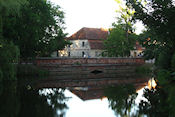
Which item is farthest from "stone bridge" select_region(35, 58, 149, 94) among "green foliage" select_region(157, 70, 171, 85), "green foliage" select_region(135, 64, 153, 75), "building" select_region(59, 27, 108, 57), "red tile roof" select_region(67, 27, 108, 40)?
"red tile roof" select_region(67, 27, 108, 40)

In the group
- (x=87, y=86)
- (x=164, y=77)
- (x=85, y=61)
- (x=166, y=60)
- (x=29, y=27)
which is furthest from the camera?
(x=85, y=61)

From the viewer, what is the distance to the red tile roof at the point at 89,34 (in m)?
56.1

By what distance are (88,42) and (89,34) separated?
266 cm

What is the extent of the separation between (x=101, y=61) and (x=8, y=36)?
667 inches

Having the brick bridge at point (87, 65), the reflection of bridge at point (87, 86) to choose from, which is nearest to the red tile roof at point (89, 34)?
the brick bridge at point (87, 65)

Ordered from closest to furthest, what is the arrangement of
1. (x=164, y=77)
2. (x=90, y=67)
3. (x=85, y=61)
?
(x=164, y=77) → (x=85, y=61) → (x=90, y=67)

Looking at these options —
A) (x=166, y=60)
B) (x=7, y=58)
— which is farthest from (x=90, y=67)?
(x=7, y=58)

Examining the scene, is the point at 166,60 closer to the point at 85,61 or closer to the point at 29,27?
the point at 29,27

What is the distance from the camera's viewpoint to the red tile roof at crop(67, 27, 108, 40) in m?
56.1

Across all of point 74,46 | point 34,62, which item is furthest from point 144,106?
point 74,46

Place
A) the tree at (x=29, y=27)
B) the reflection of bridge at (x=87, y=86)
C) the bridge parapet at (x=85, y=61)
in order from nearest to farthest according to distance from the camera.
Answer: the reflection of bridge at (x=87, y=86) → the tree at (x=29, y=27) → the bridge parapet at (x=85, y=61)

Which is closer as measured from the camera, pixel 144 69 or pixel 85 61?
pixel 85 61

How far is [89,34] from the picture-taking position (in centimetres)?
5669

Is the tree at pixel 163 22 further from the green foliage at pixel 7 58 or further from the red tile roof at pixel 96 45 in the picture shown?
the red tile roof at pixel 96 45
